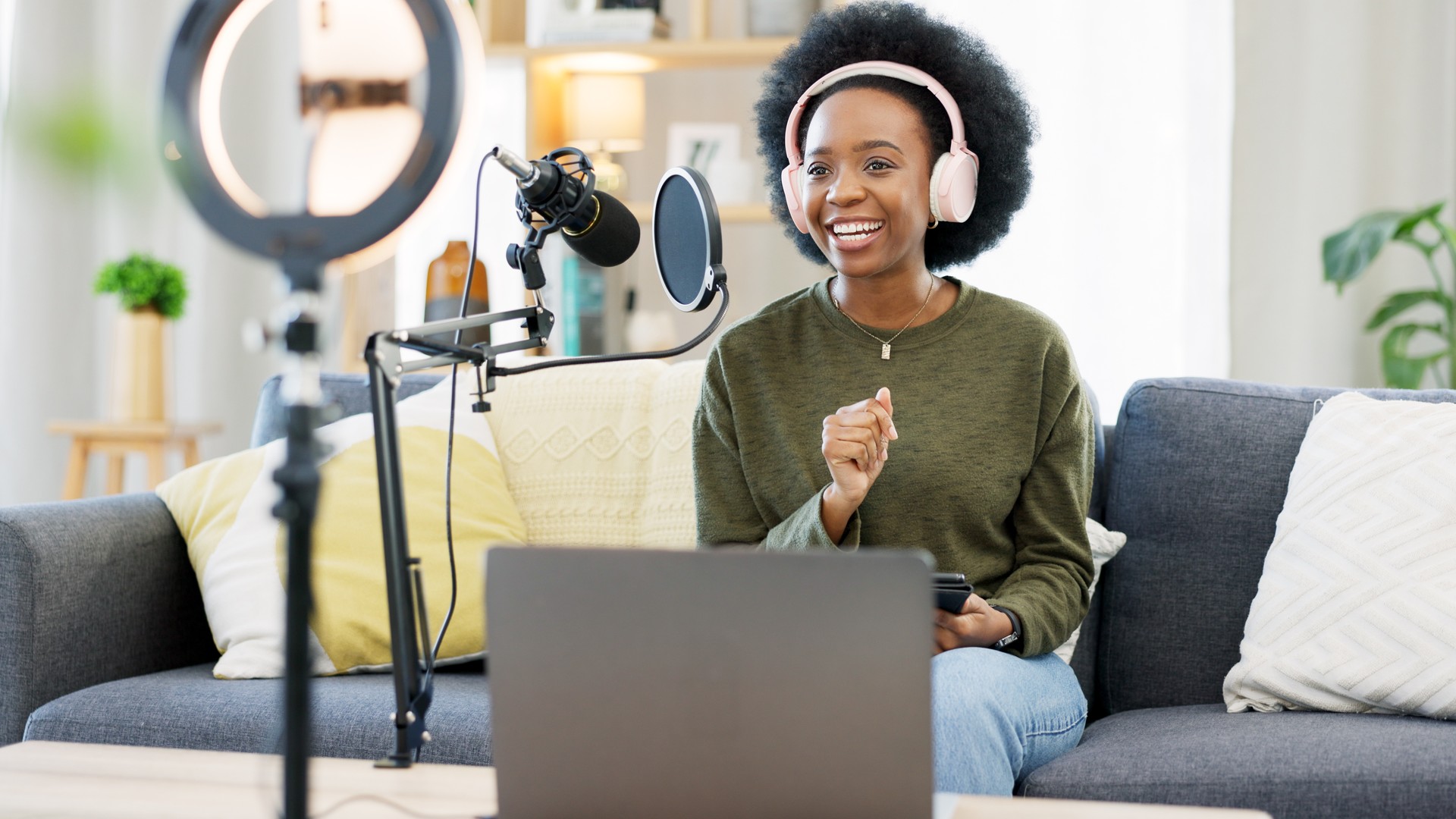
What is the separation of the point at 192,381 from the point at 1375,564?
2979 mm

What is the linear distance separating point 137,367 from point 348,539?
4.41 feet

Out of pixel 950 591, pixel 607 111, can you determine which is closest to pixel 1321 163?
pixel 607 111

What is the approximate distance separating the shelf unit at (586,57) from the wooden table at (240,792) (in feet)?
6.45

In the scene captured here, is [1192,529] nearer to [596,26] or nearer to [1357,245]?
[1357,245]

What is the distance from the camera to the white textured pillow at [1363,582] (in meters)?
1.54

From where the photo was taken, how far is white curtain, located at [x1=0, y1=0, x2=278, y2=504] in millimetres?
3332

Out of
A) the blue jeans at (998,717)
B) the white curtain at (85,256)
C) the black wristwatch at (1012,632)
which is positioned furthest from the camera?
the white curtain at (85,256)

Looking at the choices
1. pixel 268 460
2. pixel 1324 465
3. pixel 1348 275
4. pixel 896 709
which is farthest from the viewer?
pixel 1348 275

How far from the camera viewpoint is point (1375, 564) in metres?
1.58

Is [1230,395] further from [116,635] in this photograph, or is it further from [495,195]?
[495,195]

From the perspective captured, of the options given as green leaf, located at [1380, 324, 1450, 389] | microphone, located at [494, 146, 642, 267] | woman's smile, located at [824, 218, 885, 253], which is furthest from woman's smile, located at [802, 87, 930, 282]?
green leaf, located at [1380, 324, 1450, 389]

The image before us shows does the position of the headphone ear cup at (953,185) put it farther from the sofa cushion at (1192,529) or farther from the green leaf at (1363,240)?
the green leaf at (1363,240)

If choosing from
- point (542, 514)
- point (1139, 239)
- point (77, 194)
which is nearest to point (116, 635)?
point (542, 514)

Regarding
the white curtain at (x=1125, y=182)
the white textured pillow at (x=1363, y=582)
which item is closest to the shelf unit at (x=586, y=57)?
the white curtain at (x=1125, y=182)
